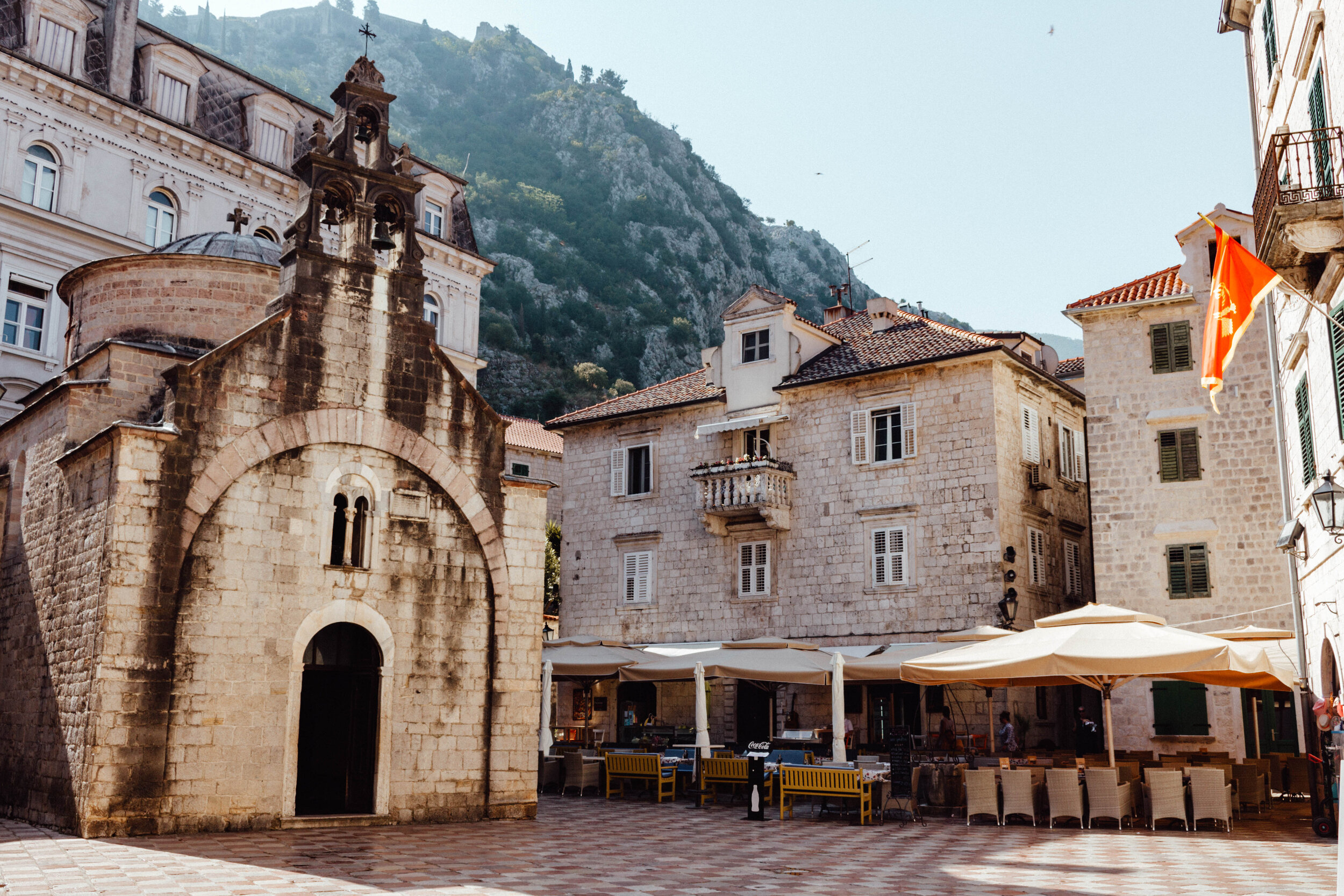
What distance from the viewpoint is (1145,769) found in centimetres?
1609

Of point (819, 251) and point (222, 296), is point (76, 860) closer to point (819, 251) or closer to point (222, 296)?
point (222, 296)

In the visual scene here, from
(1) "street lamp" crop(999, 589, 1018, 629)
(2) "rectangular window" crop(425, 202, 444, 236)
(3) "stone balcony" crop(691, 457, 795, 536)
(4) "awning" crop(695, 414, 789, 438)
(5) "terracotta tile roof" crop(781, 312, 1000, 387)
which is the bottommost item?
(1) "street lamp" crop(999, 589, 1018, 629)

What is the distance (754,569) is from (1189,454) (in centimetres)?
1040

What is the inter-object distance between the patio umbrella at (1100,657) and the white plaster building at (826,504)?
7979mm

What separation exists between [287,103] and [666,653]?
18061 mm

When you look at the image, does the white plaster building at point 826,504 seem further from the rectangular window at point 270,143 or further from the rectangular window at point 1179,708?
the rectangular window at point 270,143

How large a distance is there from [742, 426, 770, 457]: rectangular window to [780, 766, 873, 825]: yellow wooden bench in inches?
496

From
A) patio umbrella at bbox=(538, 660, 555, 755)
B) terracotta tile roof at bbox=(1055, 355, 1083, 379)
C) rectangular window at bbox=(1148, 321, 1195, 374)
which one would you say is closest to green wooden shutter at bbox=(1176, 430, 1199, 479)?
rectangular window at bbox=(1148, 321, 1195, 374)

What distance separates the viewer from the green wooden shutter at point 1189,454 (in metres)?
23.4

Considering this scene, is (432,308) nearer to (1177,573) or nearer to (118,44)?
(118,44)

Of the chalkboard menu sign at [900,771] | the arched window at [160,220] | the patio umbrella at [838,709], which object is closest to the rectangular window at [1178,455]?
the patio umbrella at [838,709]

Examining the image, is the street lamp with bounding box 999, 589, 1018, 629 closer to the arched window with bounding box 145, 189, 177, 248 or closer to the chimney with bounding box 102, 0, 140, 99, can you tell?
the arched window with bounding box 145, 189, 177, 248

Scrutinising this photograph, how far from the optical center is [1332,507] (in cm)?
1252

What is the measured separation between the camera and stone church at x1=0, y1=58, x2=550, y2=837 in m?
13.5
